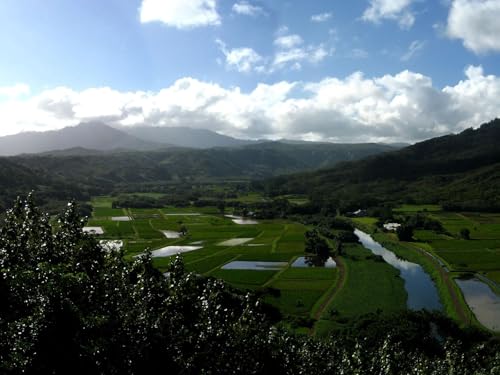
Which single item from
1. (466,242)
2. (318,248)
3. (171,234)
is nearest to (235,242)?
(171,234)

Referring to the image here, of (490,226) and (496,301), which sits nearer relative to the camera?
(496,301)

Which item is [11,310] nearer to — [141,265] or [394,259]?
[141,265]

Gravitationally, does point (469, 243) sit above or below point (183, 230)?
above

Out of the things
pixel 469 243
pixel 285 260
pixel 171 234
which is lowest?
pixel 285 260

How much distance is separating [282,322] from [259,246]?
1763 inches

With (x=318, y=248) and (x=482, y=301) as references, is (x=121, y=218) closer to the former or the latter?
(x=318, y=248)

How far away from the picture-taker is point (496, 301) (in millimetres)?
→ 54219

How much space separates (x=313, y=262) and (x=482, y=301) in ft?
99.9

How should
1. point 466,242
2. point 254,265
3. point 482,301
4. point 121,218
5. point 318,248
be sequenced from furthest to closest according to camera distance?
point 121,218 → point 466,242 → point 318,248 → point 254,265 → point 482,301

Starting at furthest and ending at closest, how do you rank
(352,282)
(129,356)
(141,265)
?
(352,282)
(141,265)
(129,356)

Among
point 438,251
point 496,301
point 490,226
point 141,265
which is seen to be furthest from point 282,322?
point 490,226

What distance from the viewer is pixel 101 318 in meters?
12.4

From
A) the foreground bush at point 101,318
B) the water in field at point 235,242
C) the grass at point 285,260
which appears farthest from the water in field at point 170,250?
the foreground bush at point 101,318

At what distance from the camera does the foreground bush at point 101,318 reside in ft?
38.4
